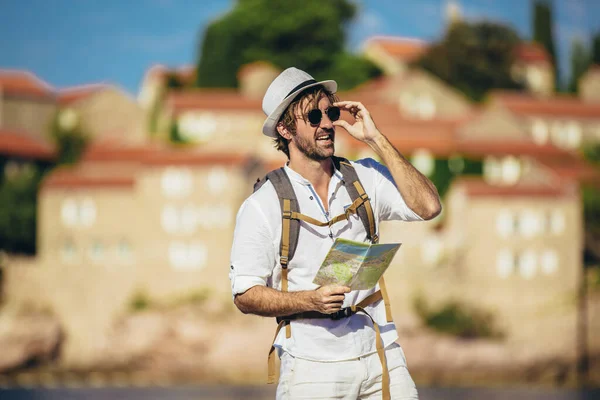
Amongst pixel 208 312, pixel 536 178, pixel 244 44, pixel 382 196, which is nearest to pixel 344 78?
pixel 244 44

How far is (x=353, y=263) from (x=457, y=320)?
3435 centimetres

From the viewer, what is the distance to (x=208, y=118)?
1722 inches

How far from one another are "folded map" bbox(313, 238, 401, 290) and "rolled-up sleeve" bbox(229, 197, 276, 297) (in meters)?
0.21

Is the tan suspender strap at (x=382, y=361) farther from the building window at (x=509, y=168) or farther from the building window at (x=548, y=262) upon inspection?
the building window at (x=509, y=168)

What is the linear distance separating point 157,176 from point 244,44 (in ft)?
54.7

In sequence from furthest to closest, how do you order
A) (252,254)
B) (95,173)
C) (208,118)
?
(208,118), (95,173), (252,254)

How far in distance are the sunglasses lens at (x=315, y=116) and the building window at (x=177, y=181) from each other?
3398cm

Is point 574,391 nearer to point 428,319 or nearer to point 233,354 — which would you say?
point 428,319

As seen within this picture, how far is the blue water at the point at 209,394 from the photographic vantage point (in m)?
38.3

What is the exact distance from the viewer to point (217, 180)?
1475 inches

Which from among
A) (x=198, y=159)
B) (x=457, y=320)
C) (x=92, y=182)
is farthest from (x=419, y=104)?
(x=92, y=182)

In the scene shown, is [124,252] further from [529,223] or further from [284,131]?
[284,131]

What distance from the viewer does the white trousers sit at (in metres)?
3.82

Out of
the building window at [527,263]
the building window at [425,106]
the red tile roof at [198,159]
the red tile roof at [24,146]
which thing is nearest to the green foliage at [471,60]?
the building window at [425,106]
